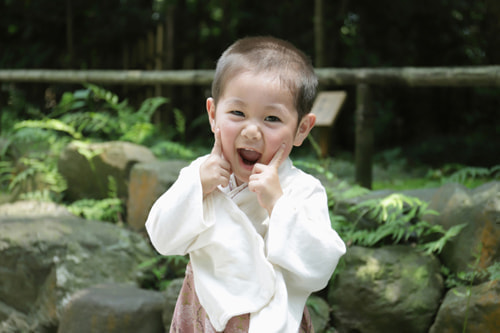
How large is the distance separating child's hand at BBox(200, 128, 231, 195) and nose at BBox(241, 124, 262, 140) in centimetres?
12

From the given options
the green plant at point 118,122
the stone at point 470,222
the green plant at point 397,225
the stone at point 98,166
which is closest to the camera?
the stone at point 470,222

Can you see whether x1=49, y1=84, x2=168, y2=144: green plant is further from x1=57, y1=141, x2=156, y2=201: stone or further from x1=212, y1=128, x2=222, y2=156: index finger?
x1=212, y1=128, x2=222, y2=156: index finger

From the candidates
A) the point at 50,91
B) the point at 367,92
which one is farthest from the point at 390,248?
the point at 50,91

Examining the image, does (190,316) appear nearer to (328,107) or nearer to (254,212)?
(254,212)

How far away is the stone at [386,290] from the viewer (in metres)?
2.94

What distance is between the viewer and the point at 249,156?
71.3 inches

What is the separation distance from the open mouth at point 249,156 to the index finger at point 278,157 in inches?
2.2

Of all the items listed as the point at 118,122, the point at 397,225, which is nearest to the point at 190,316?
the point at 397,225

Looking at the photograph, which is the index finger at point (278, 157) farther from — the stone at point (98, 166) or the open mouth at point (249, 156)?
the stone at point (98, 166)

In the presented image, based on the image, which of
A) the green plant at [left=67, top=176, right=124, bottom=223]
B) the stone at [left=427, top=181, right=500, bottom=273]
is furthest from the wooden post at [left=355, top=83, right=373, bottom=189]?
the green plant at [left=67, top=176, right=124, bottom=223]

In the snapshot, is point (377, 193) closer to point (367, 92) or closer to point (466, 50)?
point (367, 92)

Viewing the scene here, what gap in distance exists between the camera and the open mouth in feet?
5.91

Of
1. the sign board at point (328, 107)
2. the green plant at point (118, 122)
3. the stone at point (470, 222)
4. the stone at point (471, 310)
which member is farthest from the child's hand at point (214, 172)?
the green plant at point (118, 122)

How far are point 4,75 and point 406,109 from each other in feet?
17.8
